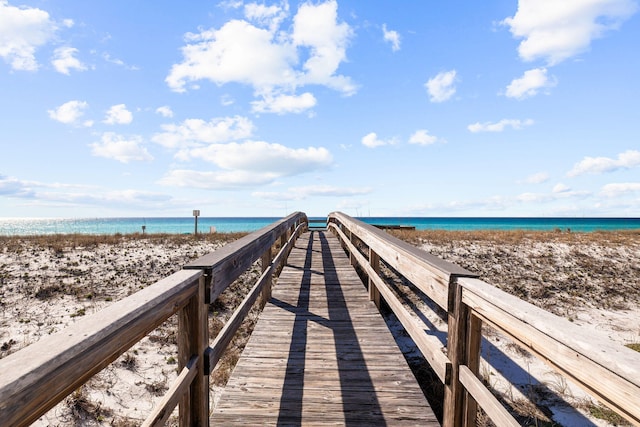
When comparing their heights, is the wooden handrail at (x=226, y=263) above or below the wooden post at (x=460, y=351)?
above

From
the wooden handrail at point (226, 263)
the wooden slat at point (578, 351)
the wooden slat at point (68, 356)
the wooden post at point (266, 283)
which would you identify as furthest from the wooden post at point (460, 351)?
the wooden post at point (266, 283)

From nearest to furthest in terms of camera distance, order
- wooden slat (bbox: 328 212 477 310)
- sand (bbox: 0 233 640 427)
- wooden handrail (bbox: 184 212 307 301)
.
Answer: wooden slat (bbox: 328 212 477 310) → wooden handrail (bbox: 184 212 307 301) → sand (bbox: 0 233 640 427)

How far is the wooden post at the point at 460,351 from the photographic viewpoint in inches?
83.4

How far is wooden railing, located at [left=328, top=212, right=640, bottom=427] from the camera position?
1096 mm

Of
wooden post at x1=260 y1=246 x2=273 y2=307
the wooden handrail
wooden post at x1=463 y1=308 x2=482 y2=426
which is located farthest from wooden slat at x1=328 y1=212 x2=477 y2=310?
wooden post at x1=260 y1=246 x2=273 y2=307

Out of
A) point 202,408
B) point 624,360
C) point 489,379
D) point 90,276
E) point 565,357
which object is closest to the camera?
point 624,360

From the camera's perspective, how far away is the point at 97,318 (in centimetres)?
137

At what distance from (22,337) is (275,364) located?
18.0 feet

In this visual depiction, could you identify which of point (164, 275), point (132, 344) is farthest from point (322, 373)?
point (164, 275)

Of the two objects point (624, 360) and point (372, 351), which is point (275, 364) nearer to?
point (372, 351)

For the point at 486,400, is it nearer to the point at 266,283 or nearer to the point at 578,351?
the point at 578,351

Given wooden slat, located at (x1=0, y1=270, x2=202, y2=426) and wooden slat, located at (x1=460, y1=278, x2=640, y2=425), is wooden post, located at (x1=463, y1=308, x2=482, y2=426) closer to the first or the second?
wooden slat, located at (x1=460, y1=278, x2=640, y2=425)

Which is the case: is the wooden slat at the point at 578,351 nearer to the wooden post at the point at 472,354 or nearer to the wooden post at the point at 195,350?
the wooden post at the point at 472,354

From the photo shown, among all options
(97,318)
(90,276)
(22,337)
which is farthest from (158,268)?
(97,318)
